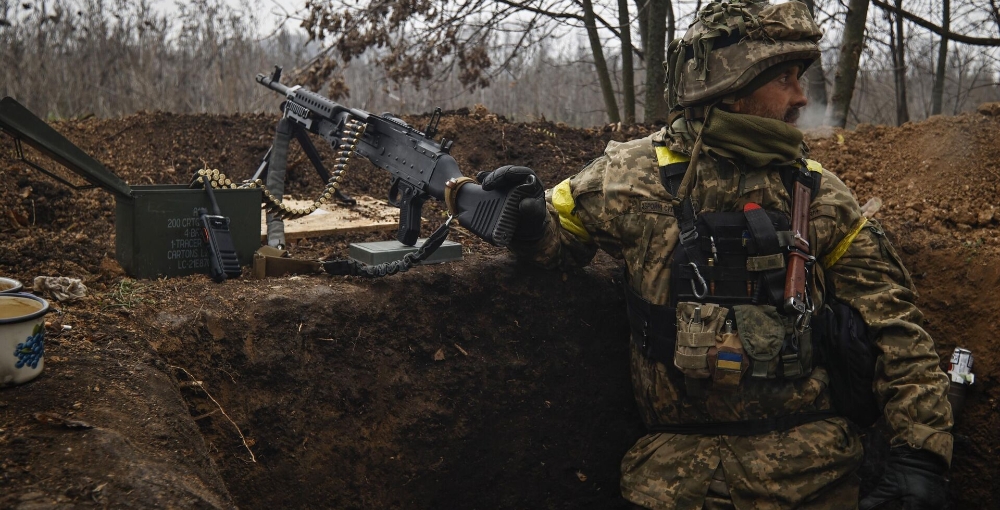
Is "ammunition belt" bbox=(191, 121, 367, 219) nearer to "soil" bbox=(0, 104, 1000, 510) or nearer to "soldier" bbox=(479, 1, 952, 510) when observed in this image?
"soil" bbox=(0, 104, 1000, 510)

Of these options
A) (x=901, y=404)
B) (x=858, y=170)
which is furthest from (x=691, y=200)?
(x=858, y=170)

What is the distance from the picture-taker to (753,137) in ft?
9.21

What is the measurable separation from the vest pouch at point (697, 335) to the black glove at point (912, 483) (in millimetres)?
695

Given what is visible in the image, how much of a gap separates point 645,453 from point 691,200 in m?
1.05

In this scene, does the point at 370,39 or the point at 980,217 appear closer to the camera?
the point at 980,217

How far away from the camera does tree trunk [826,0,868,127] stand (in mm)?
6168

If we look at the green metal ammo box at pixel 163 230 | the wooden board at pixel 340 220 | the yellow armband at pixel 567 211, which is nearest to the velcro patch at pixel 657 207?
the yellow armband at pixel 567 211

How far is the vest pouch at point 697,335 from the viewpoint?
2775 mm

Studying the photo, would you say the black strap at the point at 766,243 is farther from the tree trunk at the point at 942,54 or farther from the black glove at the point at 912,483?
the tree trunk at the point at 942,54

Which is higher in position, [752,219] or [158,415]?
A: [752,219]

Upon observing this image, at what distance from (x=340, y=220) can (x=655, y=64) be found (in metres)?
3.52

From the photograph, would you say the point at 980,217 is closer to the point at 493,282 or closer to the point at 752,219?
the point at 752,219

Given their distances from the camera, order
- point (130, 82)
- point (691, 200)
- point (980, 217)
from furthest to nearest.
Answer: point (130, 82)
point (980, 217)
point (691, 200)

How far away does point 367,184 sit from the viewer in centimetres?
590
